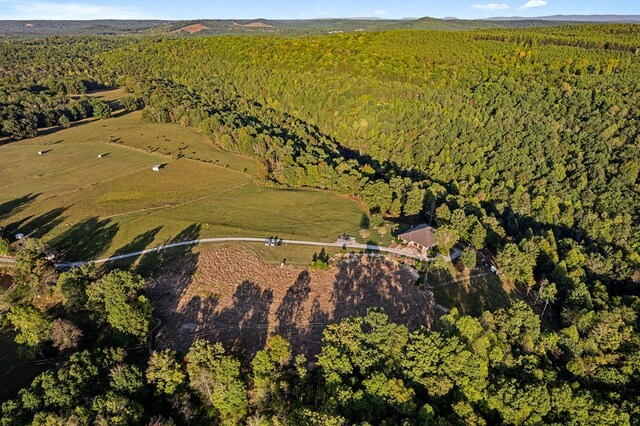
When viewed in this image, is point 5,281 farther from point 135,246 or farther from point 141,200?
point 141,200

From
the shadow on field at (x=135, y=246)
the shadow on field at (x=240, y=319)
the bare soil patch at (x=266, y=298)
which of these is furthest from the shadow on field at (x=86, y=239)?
the shadow on field at (x=240, y=319)

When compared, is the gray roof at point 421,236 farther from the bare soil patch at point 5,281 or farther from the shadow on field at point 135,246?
the bare soil patch at point 5,281

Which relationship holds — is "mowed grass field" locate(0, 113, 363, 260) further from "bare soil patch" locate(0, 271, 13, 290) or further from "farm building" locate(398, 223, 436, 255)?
"farm building" locate(398, 223, 436, 255)

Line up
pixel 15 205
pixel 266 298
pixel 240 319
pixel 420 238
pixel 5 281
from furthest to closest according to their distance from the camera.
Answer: pixel 15 205
pixel 420 238
pixel 5 281
pixel 266 298
pixel 240 319

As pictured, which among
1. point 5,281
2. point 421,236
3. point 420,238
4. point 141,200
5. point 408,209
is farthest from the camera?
point 141,200

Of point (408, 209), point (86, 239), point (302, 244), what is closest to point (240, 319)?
point (302, 244)
